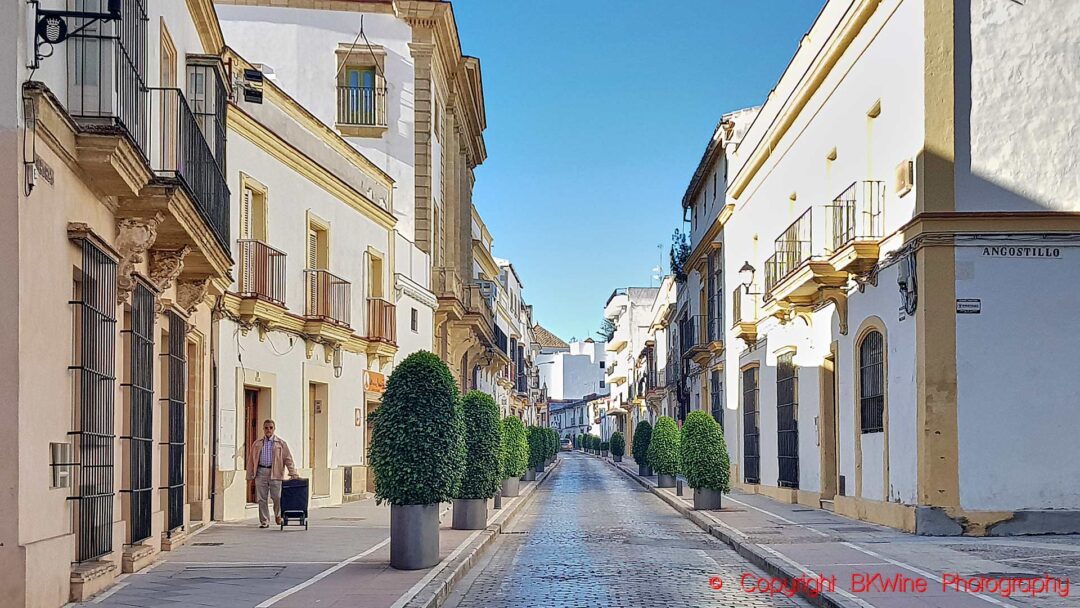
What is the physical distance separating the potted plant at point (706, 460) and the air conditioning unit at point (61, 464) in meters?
14.0

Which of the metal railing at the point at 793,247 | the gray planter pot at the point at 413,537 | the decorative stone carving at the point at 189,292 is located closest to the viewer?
the gray planter pot at the point at 413,537

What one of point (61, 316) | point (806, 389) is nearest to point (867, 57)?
point (806, 389)

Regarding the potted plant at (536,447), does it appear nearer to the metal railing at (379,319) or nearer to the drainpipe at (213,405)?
the metal railing at (379,319)

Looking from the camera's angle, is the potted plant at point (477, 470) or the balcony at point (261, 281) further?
the balcony at point (261, 281)

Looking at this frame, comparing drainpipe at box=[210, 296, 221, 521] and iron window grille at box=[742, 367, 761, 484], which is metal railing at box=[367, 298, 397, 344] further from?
iron window grille at box=[742, 367, 761, 484]

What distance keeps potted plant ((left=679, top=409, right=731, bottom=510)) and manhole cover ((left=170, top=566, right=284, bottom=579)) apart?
11065 mm

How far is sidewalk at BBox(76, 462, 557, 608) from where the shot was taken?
396 inches

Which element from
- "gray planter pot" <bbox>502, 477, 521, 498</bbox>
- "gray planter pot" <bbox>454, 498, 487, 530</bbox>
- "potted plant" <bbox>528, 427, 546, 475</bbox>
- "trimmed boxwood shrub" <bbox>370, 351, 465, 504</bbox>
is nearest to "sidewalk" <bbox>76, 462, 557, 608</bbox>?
"gray planter pot" <bbox>454, 498, 487, 530</bbox>

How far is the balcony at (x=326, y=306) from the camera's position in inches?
888

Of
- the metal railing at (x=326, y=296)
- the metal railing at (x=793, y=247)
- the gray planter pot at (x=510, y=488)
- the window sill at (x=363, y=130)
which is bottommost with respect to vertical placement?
the gray planter pot at (x=510, y=488)

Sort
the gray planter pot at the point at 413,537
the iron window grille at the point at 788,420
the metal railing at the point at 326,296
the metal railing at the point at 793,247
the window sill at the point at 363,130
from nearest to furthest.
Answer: the gray planter pot at the point at 413,537
the metal railing at the point at 793,247
the metal railing at the point at 326,296
the iron window grille at the point at 788,420
the window sill at the point at 363,130

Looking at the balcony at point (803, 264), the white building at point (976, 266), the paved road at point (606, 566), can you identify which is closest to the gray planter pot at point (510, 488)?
the paved road at point (606, 566)

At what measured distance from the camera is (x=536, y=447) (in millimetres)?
40094

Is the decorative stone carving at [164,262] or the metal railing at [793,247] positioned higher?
the metal railing at [793,247]
